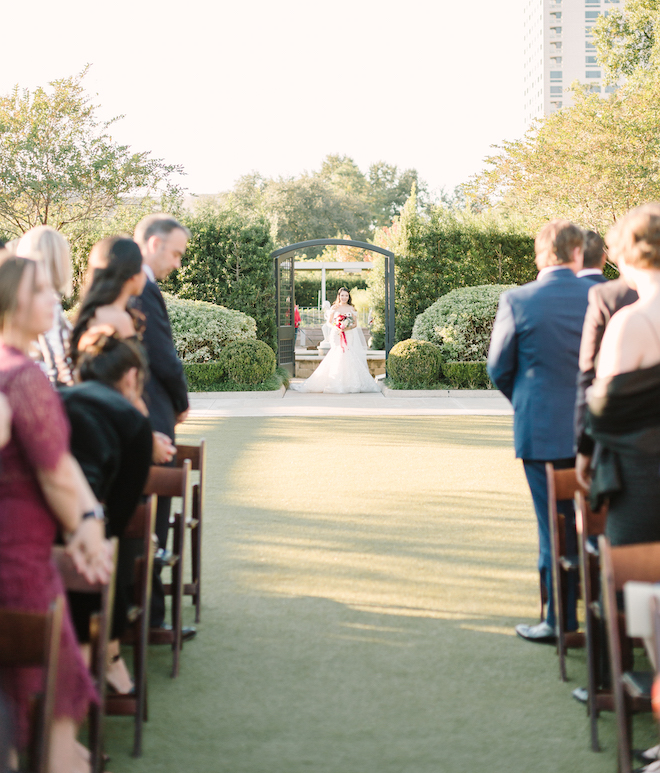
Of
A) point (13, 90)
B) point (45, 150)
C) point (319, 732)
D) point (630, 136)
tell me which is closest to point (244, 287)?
point (45, 150)

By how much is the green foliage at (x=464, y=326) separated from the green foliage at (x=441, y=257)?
1.44m

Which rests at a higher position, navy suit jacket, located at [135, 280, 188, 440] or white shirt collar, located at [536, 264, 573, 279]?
white shirt collar, located at [536, 264, 573, 279]

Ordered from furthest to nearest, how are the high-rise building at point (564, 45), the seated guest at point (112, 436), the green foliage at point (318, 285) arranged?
the high-rise building at point (564, 45) → the green foliage at point (318, 285) → the seated guest at point (112, 436)

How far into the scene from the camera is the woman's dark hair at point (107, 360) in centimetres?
310

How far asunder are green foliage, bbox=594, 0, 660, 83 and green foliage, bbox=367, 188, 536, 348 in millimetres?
17704

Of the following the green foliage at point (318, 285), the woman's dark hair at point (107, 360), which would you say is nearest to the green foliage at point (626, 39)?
the green foliage at point (318, 285)


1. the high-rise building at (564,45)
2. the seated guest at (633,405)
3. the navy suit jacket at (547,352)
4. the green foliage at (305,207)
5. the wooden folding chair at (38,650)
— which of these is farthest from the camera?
the high-rise building at (564,45)

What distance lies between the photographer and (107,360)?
3.12 meters

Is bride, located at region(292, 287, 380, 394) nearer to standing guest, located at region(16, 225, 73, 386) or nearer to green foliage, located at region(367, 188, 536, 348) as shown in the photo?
green foliage, located at region(367, 188, 536, 348)

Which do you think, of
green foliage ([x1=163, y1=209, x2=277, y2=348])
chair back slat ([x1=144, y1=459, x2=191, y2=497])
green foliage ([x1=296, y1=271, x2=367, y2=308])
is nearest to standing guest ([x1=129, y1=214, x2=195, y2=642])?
chair back slat ([x1=144, y1=459, x2=191, y2=497])

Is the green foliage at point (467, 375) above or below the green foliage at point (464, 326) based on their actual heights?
below

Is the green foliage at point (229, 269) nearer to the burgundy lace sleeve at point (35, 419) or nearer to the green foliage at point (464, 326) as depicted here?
the green foliage at point (464, 326)

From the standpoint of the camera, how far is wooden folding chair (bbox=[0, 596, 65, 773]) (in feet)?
6.55

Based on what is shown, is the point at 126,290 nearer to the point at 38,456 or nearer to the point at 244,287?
the point at 38,456
